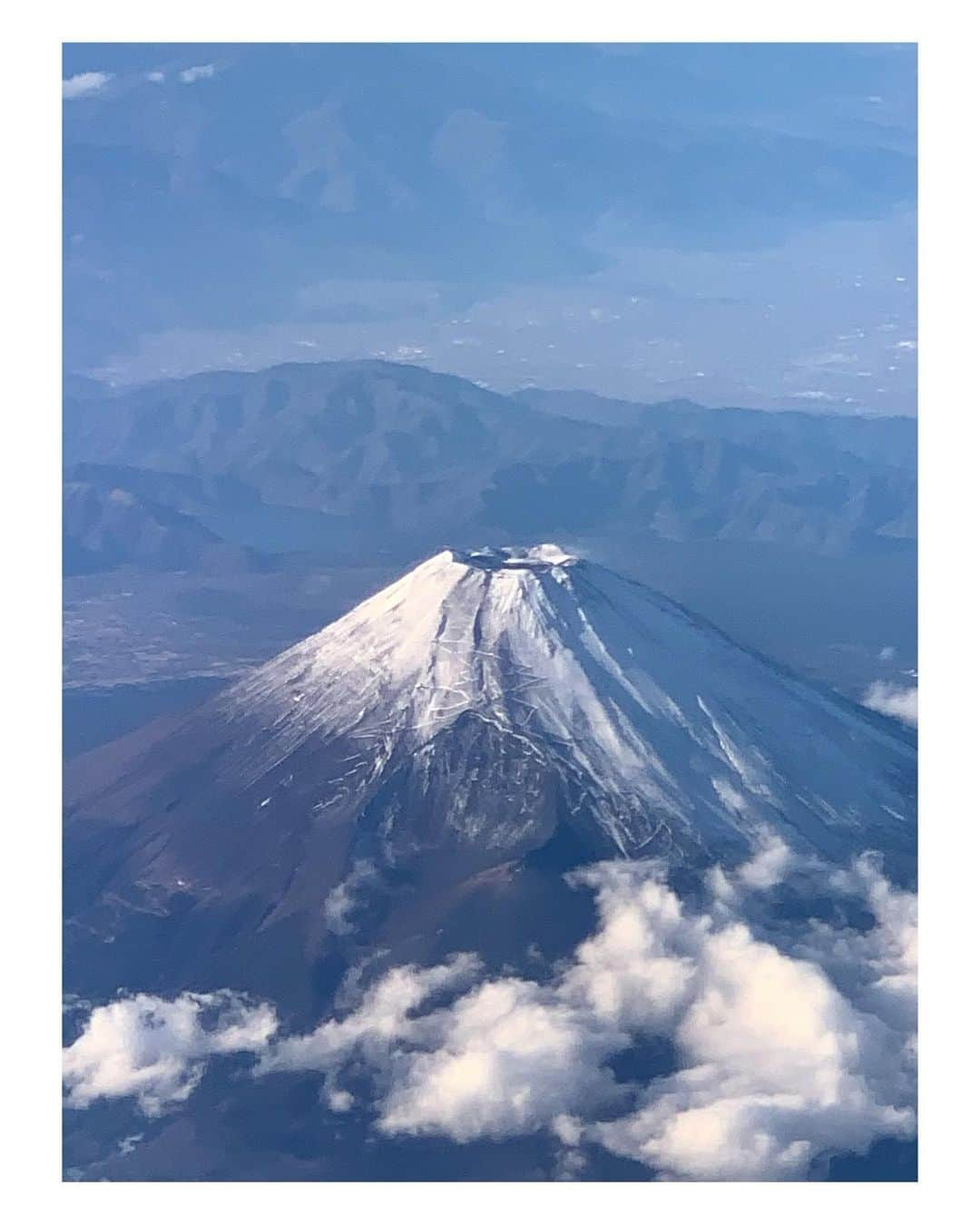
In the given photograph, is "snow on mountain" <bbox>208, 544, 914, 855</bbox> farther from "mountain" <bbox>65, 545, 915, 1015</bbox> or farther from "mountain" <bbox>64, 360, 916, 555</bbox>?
"mountain" <bbox>64, 360, 916, 555</bbox>

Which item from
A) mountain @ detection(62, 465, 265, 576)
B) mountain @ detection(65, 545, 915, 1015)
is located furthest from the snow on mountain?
mountain @ detection(62, 465, 265, 576)

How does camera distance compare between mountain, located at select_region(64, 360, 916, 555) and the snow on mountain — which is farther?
mountain, located at select_region(64, 360, 916, 555)

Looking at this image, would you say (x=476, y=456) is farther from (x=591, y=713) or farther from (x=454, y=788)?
(x=454, y=788)

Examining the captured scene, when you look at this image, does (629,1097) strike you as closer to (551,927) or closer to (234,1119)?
(551,927)

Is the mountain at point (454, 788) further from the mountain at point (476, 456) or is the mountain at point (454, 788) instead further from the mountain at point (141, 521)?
the mountain at point (476, 456)

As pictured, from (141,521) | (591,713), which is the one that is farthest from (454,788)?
(141,521)
